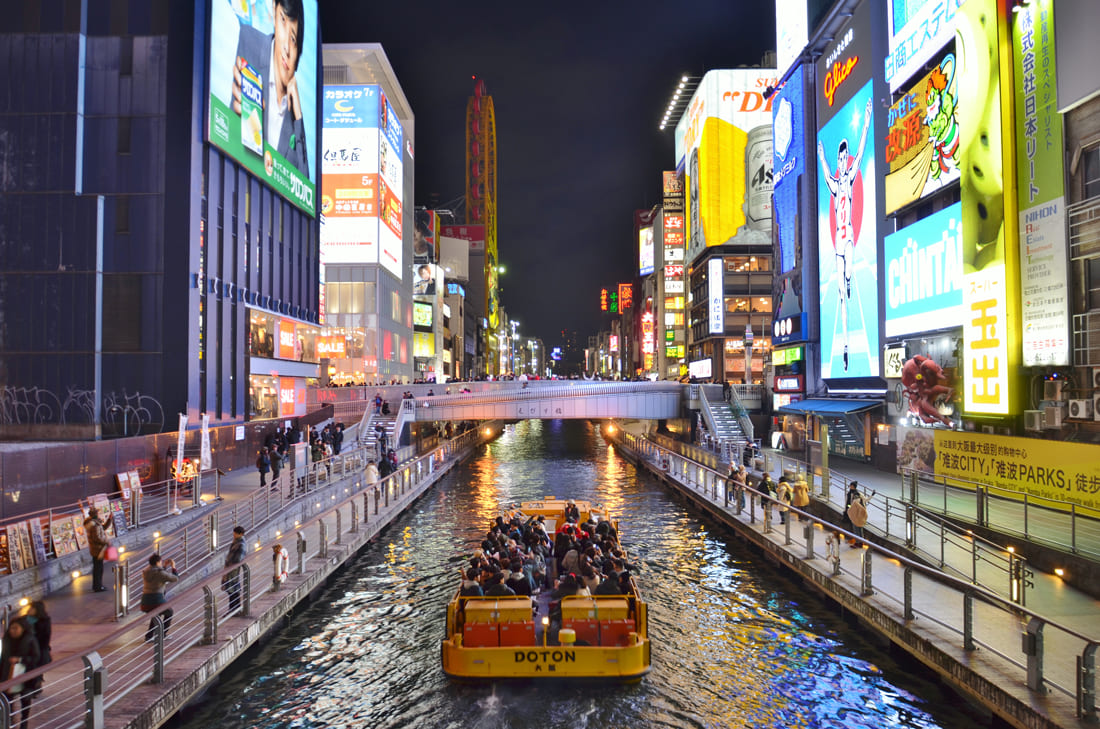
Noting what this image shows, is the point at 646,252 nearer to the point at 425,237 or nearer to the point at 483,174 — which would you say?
the point at 425,237

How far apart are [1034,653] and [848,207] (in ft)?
111

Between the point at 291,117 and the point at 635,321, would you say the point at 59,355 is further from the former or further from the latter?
the point at 635,321

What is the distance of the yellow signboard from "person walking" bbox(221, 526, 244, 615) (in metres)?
18.5

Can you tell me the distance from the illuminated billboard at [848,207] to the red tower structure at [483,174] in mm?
145017

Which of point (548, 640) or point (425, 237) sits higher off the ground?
point (425, 237)

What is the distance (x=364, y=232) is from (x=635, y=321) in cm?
8676

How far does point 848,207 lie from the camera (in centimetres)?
3975

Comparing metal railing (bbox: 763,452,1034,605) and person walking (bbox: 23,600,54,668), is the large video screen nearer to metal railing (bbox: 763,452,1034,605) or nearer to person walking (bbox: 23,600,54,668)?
metal railing (bbox: 763,452,1034,605)

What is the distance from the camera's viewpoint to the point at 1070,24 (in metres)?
18.9

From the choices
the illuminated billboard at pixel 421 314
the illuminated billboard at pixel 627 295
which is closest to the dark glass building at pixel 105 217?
the illuminated billboard at pixel 421 314

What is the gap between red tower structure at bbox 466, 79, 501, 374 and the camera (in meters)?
188

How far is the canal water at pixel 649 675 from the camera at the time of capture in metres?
11.3

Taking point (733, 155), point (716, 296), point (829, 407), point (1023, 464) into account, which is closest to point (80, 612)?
point (1023, 464)

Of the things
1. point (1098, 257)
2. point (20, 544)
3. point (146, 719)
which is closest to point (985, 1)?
point (1098, 257)
